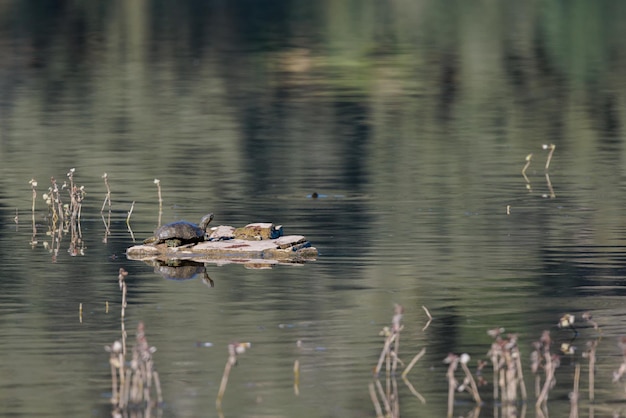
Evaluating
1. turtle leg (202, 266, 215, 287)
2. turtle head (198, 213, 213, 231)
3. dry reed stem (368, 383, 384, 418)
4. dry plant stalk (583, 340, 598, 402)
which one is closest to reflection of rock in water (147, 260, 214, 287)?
turtle leg (202, 266, 215, 287)

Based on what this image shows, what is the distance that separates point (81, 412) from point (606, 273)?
772 centimetres

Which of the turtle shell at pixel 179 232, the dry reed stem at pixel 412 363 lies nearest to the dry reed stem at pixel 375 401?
the dry reed stem at pixel 412 363

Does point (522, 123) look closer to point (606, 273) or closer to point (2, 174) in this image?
point (2, 174)

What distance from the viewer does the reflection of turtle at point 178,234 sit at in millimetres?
20344

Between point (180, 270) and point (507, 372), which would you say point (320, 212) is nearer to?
point (180, 270)

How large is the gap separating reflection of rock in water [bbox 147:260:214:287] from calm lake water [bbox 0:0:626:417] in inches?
7.2

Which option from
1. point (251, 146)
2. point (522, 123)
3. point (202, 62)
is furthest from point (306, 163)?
point (202, 62)

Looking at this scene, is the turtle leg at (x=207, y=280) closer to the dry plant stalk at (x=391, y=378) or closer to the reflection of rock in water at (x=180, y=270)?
the reflection of rock in water at (x=180, y=270)

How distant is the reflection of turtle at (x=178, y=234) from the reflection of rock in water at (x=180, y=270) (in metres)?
0.37

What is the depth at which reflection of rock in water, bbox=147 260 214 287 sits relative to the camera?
62.6 feet

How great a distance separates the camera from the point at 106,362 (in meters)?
14.6

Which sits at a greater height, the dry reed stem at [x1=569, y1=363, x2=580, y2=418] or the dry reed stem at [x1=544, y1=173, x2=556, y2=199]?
the dry reed stem at [x1=544, y1=173, x2=556, y2=199]

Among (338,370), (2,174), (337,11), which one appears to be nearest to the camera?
(338,370)

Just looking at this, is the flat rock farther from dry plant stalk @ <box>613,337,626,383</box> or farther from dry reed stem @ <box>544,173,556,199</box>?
dry plant stalk @ <box>613,337,626,383</box>
